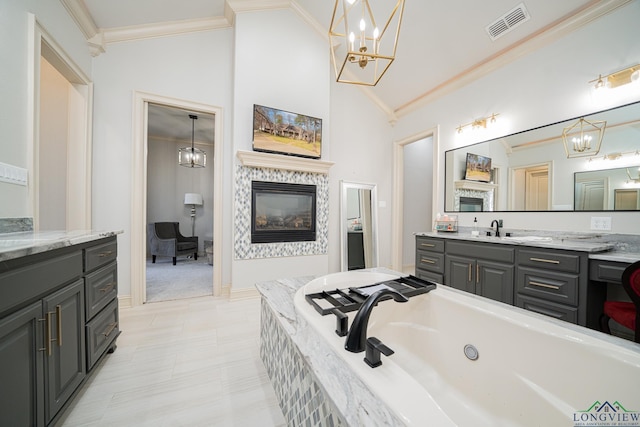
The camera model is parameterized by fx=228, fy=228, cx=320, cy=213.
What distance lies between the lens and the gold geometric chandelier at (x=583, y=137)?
6.58 ft

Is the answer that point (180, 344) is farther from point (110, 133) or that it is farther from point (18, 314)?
point (110, 133)

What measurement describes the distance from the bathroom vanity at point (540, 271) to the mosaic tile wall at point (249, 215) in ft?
5.23

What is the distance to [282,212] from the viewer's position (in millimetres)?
3154

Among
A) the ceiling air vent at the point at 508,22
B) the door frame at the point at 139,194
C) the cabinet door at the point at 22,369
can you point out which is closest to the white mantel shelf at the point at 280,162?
the door frame at the point at 139,194

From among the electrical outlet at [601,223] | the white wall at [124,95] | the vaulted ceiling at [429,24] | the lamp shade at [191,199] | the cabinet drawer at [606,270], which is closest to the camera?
the cabinet drawer at [606,270]

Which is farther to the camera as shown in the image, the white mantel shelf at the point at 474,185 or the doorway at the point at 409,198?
the doorway at the point at 409,198

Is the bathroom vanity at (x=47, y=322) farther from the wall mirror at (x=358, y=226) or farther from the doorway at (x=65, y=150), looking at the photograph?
the wall mirror at (x=358, y=226)

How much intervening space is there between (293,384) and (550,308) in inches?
81.5

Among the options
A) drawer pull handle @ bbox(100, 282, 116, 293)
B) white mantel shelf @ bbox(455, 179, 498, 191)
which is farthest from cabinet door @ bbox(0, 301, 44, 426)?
white mantel shelf @ bbox(455, 179, 498, 191)

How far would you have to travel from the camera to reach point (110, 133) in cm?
256

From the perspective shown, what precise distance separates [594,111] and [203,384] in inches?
150

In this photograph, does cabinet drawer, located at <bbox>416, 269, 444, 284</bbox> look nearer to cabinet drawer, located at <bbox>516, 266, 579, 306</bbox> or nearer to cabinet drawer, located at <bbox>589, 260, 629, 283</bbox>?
cabinet drawer, located at <bbox>516, 266, 579, 306</bbox>

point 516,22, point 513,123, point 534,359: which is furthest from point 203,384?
point 516,22

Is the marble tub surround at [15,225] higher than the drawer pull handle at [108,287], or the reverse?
the marble tub surround at [15,225]
